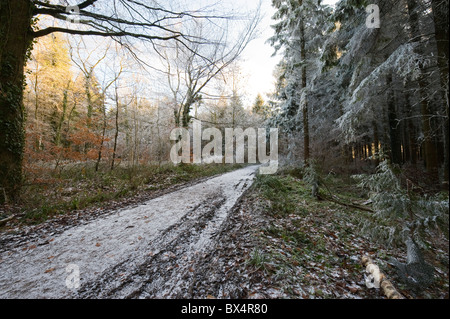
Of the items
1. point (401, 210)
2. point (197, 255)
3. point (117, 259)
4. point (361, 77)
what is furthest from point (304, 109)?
point (117, 259)

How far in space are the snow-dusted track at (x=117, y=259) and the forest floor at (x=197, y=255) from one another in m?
0.01

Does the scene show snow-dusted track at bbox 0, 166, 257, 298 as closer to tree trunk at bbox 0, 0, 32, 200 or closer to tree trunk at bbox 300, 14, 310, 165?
tree trunk at bbox 0, 0, 32, 200

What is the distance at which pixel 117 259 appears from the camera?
108 inches

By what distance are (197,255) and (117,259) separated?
1.21 metres

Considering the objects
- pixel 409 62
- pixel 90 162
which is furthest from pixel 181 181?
pixel 409 62

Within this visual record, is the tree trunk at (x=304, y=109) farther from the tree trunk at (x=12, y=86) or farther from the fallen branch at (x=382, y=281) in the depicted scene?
the tree trunk at (x=12, y=86)

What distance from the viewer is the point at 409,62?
140 inches

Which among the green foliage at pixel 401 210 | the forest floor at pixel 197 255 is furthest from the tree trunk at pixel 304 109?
the green foliage at pixel 401 210

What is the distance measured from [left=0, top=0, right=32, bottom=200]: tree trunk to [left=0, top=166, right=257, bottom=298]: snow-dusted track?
10.2 ft

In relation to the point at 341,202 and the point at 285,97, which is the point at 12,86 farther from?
the point at 285,97

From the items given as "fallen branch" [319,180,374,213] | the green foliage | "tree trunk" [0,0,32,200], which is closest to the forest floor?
the green foliage

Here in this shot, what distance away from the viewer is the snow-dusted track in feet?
6.97

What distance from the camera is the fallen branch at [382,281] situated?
1.72 metres

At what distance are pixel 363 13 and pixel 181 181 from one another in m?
10.5
